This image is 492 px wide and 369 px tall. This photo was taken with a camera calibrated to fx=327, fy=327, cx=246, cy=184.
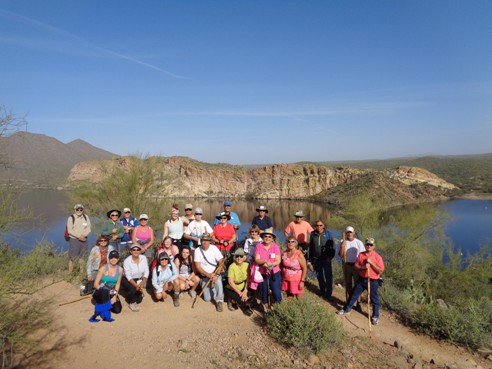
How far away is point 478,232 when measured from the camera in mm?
37938

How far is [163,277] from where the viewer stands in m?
6.45

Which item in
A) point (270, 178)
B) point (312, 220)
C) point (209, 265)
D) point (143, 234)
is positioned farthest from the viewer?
point (270, 178)

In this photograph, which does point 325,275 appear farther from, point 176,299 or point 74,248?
point 74,248

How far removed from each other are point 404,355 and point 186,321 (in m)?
3.73

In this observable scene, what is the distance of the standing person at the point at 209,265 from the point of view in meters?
6.42

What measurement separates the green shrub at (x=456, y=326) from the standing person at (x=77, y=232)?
7.35m

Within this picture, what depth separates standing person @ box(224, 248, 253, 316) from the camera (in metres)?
6.23

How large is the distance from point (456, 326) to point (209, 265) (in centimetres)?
471

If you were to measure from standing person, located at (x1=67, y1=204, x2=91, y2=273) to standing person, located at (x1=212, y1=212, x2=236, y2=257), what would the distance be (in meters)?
3.07

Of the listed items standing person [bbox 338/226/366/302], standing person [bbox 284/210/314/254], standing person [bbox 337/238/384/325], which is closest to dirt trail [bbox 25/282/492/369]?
standing person [bbox 337/238/384/325]

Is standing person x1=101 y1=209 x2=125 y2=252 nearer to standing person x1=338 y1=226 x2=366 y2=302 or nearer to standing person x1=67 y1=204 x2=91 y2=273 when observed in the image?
standing person x1=67 y1=204 x2=91 y2=273

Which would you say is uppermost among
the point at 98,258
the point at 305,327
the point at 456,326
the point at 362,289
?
the point at 98,258

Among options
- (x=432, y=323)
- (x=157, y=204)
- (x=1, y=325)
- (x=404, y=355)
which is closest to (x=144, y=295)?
(x=1, y=325)

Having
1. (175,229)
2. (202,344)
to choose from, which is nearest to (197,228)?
(175,229)
